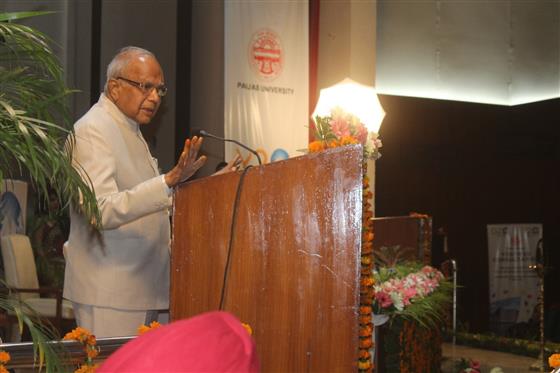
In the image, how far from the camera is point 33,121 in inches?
56.7

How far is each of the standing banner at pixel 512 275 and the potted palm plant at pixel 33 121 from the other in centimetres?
975

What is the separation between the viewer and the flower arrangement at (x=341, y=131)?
3625mm

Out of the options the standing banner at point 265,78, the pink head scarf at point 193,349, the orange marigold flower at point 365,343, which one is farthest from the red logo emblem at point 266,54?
the pink head scarf at point 193,349

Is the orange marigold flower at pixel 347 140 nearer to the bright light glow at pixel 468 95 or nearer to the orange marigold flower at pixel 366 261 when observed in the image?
the orange marigold flower at pixel 366 261

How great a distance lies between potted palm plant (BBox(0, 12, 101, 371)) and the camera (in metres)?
1.40

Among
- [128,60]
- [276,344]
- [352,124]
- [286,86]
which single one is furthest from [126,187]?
[286,86]

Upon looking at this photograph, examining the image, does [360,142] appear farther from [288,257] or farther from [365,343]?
[288,257]

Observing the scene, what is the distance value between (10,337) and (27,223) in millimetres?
2066

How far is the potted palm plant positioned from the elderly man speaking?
1.05 meters

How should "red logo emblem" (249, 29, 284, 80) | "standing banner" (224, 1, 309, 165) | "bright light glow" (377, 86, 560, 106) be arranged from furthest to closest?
"bright light glow" (377, 86, 560, 106), "red logo emblem" (249, 29, 284, 80), "standing banner" (224, 1, 309, 165)

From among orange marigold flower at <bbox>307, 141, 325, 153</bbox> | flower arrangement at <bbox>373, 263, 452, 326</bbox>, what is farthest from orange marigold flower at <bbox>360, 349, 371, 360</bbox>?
flower arrangement at <bbox>373, 263, 452, 326</bbox>

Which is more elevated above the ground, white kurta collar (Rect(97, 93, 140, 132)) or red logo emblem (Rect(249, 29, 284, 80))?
red logo emblem (Rect(249, 29, 284, 80))

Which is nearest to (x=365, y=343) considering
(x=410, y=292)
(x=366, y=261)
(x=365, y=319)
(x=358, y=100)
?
(x=365, y=319)

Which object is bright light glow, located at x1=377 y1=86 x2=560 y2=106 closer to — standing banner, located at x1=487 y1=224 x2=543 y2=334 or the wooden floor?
standing banner, located at x1=487 y1=224 x2=543 y2=334
